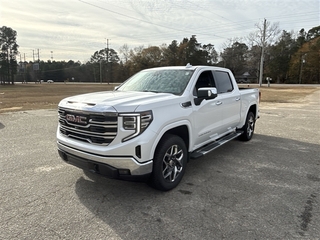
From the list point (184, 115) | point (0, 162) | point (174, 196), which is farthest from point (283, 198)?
point (0, 162)

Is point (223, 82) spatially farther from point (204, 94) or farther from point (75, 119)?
point (75, 119)

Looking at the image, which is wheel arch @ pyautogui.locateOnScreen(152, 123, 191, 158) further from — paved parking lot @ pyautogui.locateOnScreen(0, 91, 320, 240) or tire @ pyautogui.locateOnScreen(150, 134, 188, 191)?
paved parking lot @ pyautogui.locateOnScreen(0, 91, 320, 240)

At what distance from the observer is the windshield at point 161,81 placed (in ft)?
13.5

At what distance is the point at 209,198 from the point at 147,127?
53.7 inches

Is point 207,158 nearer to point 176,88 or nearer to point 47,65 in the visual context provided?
point 176,88

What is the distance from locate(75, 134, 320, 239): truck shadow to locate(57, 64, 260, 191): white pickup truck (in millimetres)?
372

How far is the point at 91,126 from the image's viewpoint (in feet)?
10.3

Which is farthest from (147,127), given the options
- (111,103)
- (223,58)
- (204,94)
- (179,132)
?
(223,58)

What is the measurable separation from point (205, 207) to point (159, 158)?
0.88 m

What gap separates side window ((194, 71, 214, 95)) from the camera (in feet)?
14.4

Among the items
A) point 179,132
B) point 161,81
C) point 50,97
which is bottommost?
point 50,97

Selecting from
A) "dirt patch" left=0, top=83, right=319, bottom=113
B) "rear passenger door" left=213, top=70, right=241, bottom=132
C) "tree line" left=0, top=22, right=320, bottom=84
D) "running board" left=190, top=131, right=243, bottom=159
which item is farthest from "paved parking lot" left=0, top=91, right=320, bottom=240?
"tree line" left=0, top=22, right=320, bottom=84

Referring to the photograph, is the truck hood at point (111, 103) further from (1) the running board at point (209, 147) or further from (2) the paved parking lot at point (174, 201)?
(2) the paved parking lot at point (174, 201)

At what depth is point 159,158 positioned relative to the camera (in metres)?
3.28
